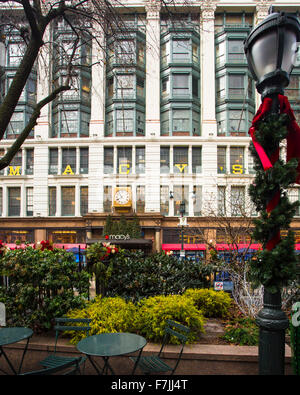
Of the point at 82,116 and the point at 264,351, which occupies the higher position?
the point at 82,116

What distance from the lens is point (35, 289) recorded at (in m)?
5.25

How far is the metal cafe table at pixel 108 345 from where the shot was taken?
134 inches

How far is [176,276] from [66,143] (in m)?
22.4

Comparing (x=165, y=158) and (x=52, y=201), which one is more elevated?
(x=165, y=158)

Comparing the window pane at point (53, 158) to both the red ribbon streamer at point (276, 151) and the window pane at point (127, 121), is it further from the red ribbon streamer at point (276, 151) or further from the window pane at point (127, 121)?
the red ribbon streamer at point (276, 151)

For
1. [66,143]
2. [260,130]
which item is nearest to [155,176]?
[66,143]

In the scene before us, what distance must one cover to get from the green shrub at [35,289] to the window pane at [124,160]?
809 inches

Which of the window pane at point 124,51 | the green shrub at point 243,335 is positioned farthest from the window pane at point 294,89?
the green shrub at point 243,335

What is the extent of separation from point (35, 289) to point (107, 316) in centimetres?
154

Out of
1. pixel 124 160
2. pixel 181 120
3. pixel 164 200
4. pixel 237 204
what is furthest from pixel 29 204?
pixel 237 204

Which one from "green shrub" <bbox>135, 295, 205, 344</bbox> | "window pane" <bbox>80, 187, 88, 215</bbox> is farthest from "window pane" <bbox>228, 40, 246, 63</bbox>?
"green shrub" <bbox>135, 295, 205, 344</bbox>

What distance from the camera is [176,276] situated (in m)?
7.00

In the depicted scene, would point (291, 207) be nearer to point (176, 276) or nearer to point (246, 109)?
point (176, 276)

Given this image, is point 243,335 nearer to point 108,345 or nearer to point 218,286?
point 218,286
